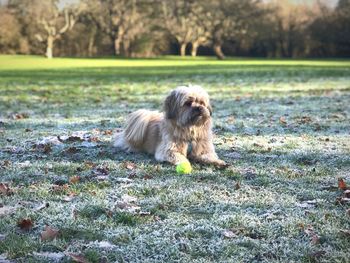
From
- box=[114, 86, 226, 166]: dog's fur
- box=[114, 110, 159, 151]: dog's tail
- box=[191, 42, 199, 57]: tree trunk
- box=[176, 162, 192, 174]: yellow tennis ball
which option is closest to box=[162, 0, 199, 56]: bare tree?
box=[191, 42, 199, 57]: tree trunk

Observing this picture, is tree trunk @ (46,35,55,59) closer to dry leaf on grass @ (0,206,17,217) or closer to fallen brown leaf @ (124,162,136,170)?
fallen brown leaf @ (124,162,136,170)

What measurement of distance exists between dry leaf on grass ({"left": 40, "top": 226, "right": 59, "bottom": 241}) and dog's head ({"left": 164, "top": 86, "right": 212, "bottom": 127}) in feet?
9.96

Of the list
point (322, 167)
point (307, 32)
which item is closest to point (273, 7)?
point (307, 32)

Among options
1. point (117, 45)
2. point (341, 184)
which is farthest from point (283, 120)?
point (117, 45)

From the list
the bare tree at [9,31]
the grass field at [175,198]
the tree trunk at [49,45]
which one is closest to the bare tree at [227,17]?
the tree trunk at [49,45]

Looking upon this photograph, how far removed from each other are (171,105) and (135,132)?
1.01 meters

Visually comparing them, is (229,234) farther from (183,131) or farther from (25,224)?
(183,131)

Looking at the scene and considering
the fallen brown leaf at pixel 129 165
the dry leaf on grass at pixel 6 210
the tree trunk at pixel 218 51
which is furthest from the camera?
the tree trunk at pixel 218 51

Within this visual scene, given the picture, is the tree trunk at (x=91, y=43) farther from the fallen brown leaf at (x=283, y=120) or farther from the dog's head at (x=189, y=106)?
the dog's head at (x=189, y=106)

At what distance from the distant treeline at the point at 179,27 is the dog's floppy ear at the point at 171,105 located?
59.5m

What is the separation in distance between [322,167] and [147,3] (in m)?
64.9

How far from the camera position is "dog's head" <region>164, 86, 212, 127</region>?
693 centimetres

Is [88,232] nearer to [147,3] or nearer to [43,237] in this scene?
[43,237]

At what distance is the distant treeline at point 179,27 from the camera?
64.9m
